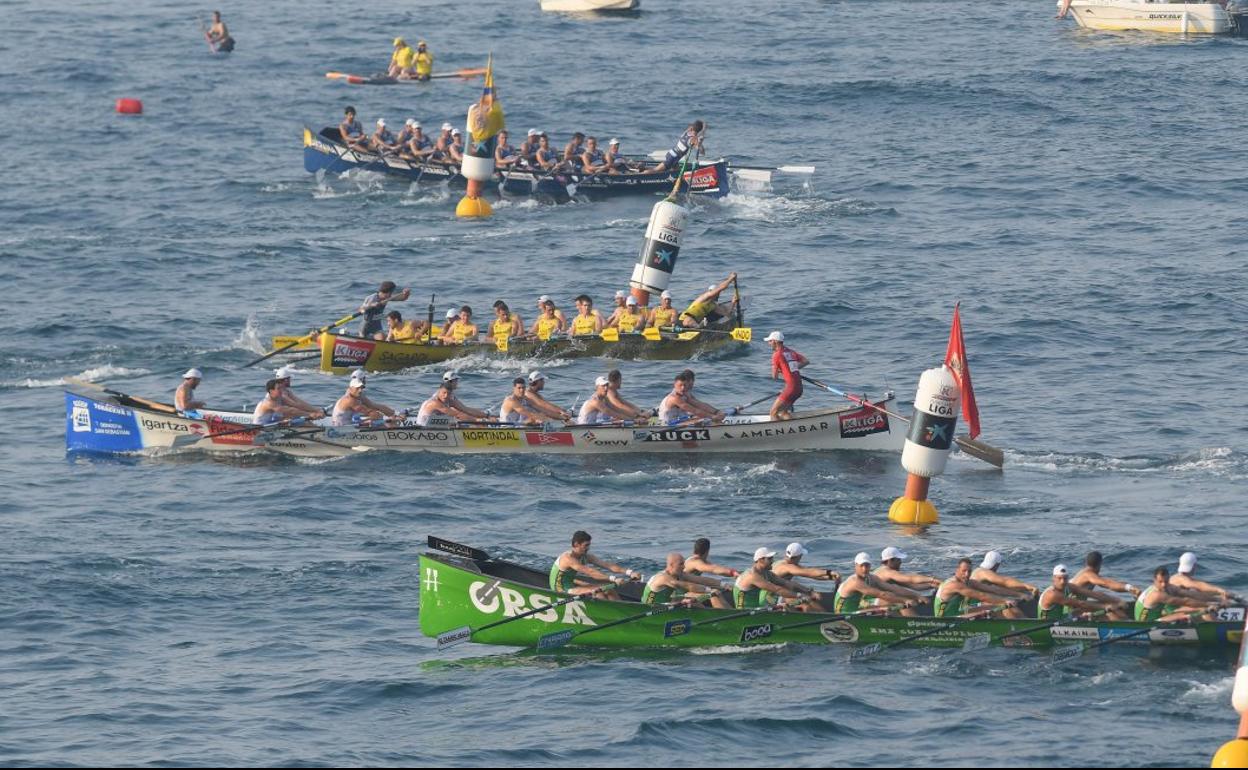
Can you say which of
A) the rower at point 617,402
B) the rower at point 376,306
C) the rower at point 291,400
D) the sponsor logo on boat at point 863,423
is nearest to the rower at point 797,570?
the sponsor logo on boat at point 863,423

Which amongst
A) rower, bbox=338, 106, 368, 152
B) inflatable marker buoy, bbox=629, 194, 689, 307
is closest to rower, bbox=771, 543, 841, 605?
inflatable marker buoy, bbox=629, 194, 689, 307

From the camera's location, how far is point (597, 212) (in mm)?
61000

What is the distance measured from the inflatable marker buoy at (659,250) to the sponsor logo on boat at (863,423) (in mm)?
9305

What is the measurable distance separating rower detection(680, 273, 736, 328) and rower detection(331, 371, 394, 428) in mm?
9027

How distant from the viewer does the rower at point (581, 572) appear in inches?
1240

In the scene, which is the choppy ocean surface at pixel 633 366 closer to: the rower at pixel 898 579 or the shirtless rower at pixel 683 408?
the shirtless rower at pixel 683 408

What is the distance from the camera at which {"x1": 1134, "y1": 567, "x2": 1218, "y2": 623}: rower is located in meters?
29.8

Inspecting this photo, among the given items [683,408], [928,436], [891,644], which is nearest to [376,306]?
[683,408]

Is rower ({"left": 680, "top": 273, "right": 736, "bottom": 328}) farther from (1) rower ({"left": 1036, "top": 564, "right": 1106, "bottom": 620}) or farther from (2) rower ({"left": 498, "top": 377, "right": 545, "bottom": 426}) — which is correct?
(1) rower ({"left": 1036, "top": 564, "right": 1106, "bottom": 620})

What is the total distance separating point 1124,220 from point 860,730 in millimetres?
32175

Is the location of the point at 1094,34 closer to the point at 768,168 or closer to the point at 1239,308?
the point at 768,168

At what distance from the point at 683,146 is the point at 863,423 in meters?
21.7

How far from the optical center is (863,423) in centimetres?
Answer: 3984

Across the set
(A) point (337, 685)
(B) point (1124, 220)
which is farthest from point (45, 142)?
(A) point (337, 685)
